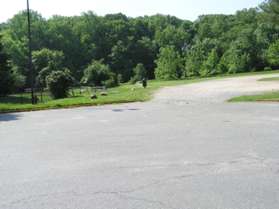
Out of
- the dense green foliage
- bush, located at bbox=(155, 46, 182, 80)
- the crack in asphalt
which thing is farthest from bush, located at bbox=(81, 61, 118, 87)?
the crack in asphalt

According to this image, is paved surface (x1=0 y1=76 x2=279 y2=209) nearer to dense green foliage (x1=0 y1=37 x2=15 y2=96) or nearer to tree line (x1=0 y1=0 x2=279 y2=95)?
dense green foliage (x1=0 y1=37 x2=15 y2=96)

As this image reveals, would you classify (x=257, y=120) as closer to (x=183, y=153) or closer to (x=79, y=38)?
(x=183, y=153)

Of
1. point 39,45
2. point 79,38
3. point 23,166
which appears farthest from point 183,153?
point 79,38

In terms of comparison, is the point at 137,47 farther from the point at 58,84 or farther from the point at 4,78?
the point at 58,84

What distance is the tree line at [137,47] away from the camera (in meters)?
50.6

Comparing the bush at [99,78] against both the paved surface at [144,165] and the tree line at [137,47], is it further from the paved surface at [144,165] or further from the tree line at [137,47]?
the paved surface at [144,165]

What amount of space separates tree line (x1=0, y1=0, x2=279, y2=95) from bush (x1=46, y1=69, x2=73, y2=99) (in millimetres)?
7260

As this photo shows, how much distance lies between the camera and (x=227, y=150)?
675cm

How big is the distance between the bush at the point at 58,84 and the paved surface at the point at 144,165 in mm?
Result: 17358

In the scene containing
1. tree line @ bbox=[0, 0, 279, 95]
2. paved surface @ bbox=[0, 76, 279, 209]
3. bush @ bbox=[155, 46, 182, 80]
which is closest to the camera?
paved surface @ bbox=[0, 76, 279, 209]

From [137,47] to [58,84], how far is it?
46.1 meters

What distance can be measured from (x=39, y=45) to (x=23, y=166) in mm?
70486

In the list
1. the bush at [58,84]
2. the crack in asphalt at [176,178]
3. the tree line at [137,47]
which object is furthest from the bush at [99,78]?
the crack in asphalt at [176,178]

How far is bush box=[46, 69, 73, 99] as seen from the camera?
27.9m
